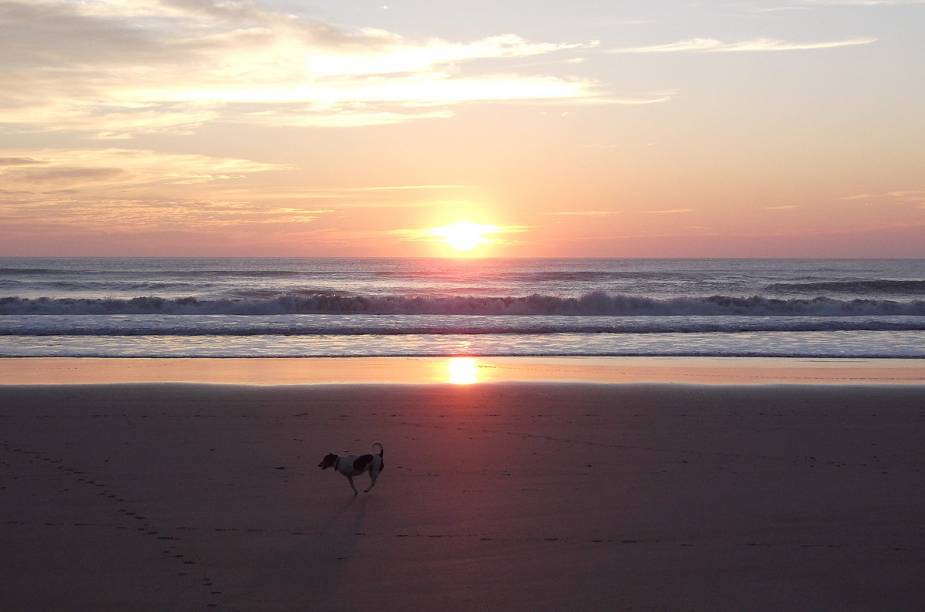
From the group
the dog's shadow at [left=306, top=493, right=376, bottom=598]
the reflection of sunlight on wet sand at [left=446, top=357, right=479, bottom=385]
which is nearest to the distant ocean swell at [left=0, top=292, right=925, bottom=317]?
the reflection of sunlight on wet sand at [left=446, top=357, right=479, bottom=385]

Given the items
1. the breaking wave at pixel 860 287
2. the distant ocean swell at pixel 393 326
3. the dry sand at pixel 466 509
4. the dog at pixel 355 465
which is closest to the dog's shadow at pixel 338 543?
the dry sand at pixel 466 509

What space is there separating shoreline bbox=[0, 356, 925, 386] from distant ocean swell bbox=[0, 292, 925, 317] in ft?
45.5

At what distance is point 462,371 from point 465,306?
16641 millimetres

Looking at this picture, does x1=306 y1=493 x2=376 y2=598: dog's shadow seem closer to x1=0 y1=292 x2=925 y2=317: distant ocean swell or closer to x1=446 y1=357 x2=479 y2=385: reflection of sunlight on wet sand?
x1=446 y1=357 x2=479 y2=385: reflection of sunlight on wet sand

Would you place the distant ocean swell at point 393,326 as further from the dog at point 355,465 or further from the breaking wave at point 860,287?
the breaking wave at point 860,287

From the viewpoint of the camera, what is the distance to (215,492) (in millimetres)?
6840

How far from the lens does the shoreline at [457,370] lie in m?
13.9

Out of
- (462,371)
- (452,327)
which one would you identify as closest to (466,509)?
(462,371)

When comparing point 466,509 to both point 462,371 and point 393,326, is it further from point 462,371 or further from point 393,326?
point 393,326

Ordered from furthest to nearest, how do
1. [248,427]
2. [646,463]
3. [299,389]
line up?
[299,389], [248,427], [646,463]

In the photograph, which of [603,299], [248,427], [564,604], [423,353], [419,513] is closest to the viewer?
[564,604]

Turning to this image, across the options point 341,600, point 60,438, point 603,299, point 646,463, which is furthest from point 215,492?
point 603,299

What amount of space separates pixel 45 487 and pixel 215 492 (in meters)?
1.41

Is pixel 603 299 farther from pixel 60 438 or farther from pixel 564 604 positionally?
pixel 564 604
